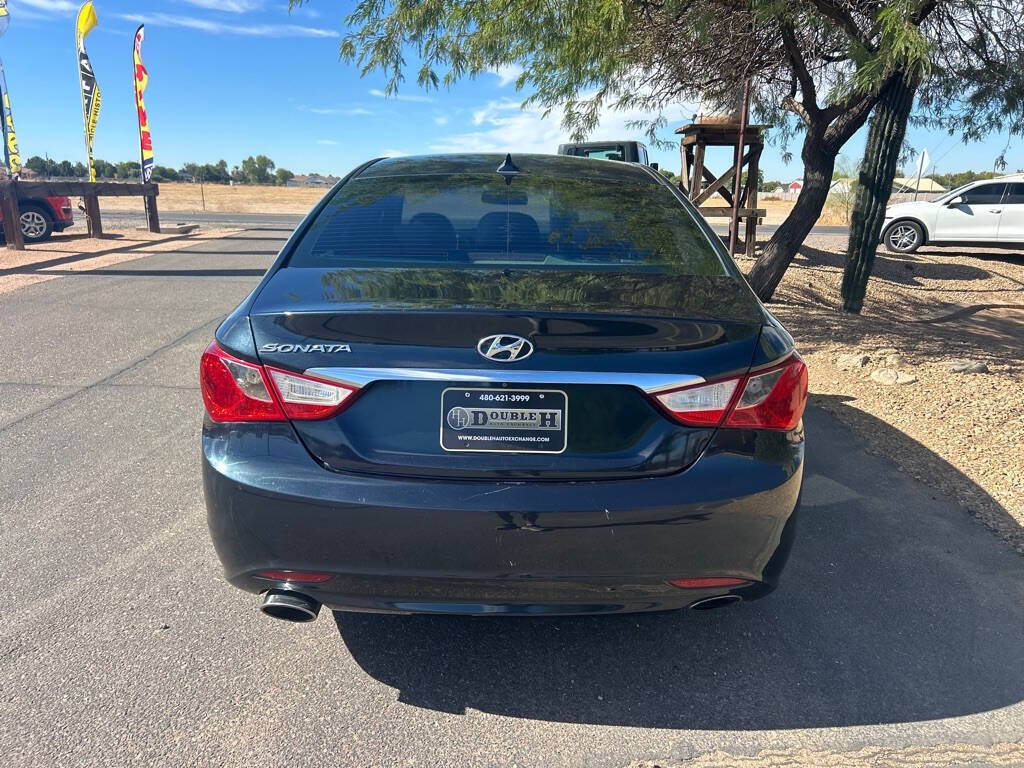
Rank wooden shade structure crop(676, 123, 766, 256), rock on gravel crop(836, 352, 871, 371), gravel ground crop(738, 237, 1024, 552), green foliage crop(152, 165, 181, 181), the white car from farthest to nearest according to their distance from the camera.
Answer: green foliage crop(152, 165, 181, 181) < the white car < wooden shade structure crop(676, 123, 766, 256) < rock on gravel crop(836, 352, 871, 371) < gravel ground crop(738, 237, 1024, 552)

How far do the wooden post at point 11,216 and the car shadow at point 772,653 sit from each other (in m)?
15.1

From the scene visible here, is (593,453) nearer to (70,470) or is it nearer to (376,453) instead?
(376,453)

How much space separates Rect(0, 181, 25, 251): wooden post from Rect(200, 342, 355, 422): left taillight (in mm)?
15105

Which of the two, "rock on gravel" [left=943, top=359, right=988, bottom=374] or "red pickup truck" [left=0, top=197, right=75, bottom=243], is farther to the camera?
"red pickup truck" [left=0, top=197, right=75, bottom=243]

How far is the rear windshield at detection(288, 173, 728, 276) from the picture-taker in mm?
2799

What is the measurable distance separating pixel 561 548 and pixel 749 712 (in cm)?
92

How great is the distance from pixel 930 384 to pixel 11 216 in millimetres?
16110

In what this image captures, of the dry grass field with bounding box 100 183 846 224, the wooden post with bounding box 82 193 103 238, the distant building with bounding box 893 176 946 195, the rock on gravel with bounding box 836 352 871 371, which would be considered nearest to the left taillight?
the rock on gravel with bounding box 836 352 871 371

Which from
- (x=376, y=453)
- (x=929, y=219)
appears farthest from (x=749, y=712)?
(x=929, y=219)

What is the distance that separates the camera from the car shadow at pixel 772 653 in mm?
2465

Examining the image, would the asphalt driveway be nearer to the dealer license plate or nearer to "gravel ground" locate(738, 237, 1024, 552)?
"gravel ground" locate(738, 237, 1024, 552)

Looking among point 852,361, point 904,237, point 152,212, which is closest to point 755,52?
point 852,361

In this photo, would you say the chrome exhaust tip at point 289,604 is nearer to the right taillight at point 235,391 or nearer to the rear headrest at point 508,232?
the right taillight at point 235,391

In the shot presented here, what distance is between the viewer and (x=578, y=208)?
3182 millimetres
